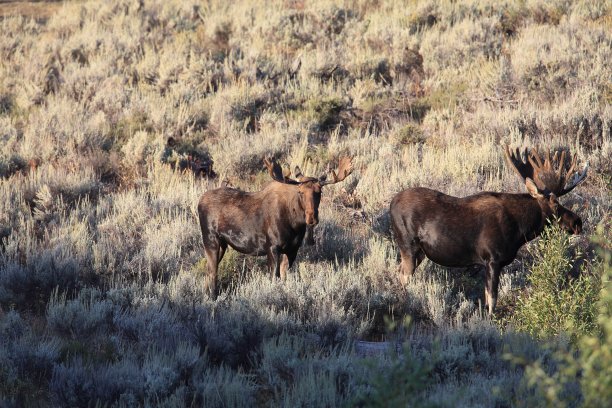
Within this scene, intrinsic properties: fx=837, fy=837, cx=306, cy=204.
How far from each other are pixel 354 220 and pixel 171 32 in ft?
34.4

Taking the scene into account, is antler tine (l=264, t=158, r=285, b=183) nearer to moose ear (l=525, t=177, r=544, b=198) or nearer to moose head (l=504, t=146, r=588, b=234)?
moose head (l=504, t=146, r=588, b=234)

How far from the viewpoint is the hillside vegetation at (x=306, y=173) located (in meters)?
6.86

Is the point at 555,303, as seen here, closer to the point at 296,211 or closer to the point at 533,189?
the point at 533,189

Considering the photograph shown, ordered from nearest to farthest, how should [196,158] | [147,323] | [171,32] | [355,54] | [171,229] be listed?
1. [147,323]
2. [171,229]
3. [196,158]
4. [355,54]
5. [171,32]

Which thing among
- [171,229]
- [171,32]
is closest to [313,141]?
[171,229]

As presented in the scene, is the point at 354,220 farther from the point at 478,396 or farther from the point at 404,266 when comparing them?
the point at 478,396

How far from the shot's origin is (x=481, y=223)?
9.23 metres

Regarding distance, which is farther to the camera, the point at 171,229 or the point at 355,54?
the point at 355,54

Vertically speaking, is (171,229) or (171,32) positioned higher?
(171,32)

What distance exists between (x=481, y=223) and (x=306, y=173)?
4.79 m

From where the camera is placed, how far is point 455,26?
62.3 ft

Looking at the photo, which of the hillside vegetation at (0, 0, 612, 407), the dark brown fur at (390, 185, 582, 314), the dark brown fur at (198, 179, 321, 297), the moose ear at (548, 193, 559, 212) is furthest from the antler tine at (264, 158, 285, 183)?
the moose ear at (548, 193, 559, 212)

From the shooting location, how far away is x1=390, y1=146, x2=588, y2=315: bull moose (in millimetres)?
9172

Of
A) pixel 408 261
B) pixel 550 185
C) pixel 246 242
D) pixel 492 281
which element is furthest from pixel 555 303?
pixel 246 242
